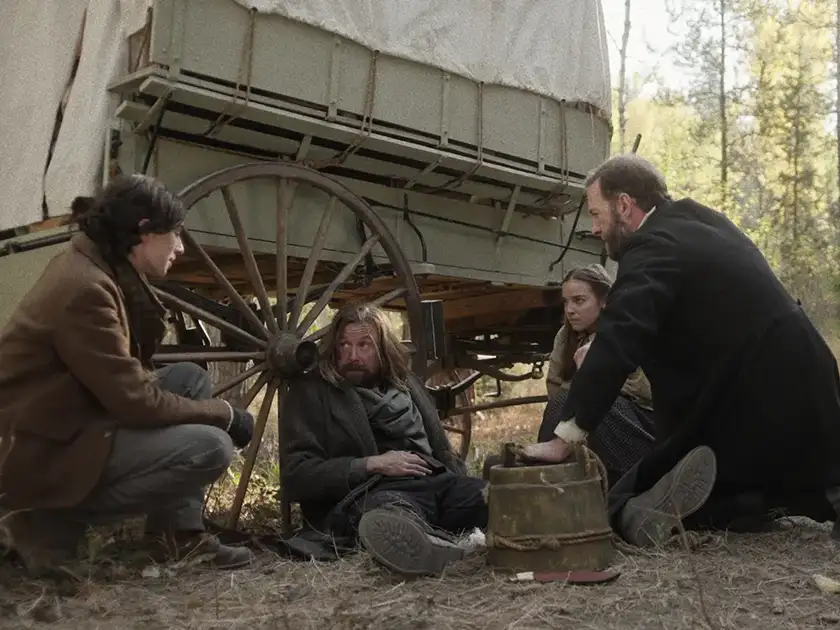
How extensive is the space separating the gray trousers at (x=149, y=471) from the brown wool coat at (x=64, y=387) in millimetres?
86

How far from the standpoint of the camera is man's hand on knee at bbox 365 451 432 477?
3.63 m

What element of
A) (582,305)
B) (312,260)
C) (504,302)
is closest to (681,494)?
(582,305)

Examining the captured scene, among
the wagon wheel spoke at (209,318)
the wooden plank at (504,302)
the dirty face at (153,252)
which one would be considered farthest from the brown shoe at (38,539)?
the wooden plank at (504,302)

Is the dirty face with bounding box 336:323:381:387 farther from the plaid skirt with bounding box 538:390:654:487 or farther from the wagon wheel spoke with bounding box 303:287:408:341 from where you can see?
the plaid skirt with bounding box 538:390:654:487

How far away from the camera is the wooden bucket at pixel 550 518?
2.97 m

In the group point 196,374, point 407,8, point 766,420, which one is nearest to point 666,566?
point 766,420

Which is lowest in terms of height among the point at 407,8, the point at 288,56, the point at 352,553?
the point at 352,553

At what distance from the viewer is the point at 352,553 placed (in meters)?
3.50

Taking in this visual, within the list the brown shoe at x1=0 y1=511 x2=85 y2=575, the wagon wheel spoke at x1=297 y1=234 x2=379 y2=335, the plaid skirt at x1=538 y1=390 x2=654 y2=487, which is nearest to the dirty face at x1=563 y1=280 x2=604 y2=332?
the plaid skirt at x1=538 y1=390 x2=654 y2=487

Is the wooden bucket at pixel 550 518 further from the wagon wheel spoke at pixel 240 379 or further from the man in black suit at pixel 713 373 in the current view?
the wagon wheel spoke at pixel 240 379

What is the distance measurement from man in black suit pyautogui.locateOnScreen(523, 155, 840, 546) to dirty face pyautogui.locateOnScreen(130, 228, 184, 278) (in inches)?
61.2

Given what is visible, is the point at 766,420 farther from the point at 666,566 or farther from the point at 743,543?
the point at 666,566

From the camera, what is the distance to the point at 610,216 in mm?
3693

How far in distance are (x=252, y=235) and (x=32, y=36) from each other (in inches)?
60.6
